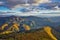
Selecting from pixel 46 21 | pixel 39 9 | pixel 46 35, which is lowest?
pixel 46 35

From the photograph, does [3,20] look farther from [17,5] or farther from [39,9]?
[39,9]

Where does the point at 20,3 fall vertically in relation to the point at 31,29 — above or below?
above

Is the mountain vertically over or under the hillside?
over

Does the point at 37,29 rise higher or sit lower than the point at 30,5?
lower

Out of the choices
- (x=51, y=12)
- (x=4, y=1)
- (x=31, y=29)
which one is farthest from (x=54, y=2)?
(x=4, y=1)

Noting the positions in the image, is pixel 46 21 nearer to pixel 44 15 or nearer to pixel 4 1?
pixel 44 15

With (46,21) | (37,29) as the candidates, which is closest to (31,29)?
(37,29)

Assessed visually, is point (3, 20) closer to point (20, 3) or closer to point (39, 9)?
point (20, 3)

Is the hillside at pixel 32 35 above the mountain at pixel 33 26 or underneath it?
underneath

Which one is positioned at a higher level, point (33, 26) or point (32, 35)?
point (33, 26)
